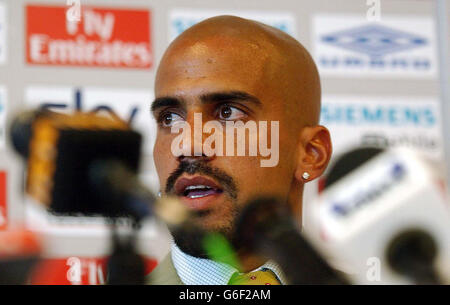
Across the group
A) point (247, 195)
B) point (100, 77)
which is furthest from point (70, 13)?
point (247, 195)

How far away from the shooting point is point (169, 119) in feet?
3.90

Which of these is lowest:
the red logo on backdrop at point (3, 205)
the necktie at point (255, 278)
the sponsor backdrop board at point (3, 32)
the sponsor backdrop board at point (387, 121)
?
the necktie at point (255, 278)

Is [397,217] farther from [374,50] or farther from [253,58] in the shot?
[374,50]

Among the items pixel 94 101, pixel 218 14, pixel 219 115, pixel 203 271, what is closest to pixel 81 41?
pixel 94 101

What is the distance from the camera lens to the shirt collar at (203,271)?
1138 millimetres

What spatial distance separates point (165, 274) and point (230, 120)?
0.25 m

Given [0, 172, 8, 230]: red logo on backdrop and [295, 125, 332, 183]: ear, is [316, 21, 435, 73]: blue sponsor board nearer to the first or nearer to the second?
[295, 125, 332, 183]: ear

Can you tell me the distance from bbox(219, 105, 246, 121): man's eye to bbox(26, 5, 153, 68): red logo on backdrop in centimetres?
27

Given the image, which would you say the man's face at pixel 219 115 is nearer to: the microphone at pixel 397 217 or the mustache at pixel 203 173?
the mustache at pixel 203 173

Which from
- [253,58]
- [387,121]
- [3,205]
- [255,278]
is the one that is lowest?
[255,278]

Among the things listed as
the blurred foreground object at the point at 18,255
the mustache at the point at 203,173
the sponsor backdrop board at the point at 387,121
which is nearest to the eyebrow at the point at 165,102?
the mustache at the point at 203,173

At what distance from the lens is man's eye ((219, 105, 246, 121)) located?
1.15m

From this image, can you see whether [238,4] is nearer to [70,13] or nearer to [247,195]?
[70,13]

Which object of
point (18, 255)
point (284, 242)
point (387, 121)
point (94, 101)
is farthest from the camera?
point (387, 121)
